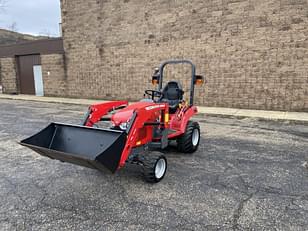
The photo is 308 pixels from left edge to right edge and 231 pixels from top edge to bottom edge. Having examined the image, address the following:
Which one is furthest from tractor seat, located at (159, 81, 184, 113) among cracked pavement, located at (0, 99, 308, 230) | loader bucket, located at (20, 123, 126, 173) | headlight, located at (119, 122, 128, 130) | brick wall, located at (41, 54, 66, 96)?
brick wall, located at (41, 54, 66, 96)

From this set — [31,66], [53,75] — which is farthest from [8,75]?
A: [53,75]

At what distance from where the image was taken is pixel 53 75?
15.6 meters

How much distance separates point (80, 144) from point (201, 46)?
8.59 m

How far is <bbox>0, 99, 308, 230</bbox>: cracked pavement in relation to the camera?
2674 mm

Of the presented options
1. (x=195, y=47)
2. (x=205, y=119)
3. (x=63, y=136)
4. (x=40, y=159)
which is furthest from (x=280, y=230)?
(x=195, y=47)

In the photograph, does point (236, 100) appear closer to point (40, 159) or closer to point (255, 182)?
point (255, 182)

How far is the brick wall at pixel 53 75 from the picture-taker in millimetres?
15227

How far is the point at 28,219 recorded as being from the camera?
2.72 m

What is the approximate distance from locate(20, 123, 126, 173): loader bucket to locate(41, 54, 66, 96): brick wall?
12540mm

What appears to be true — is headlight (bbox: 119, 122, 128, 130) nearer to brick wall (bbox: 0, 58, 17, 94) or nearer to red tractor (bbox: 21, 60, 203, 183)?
red tractor (bbox: 21, 60, 203, 183)

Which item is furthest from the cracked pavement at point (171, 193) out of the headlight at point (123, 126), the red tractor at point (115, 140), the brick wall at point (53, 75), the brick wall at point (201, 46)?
the brick wall at point (53, 75)

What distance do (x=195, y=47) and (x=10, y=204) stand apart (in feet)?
31.2

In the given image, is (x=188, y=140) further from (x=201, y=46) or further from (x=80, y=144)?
(x=201, y=46)

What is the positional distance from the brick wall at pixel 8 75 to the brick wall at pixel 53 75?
3191mm
